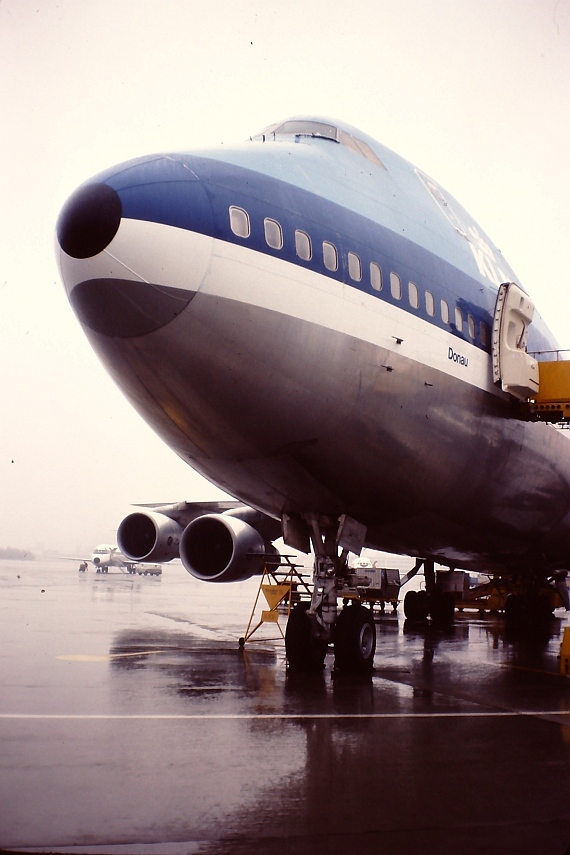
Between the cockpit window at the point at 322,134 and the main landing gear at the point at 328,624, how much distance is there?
4.55 m

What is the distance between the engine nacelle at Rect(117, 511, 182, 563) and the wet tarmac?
12.5ft

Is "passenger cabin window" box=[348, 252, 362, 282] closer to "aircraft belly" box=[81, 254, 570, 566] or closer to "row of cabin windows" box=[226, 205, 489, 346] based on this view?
"row of cabin windows" box=[226, 205, 489, 346]


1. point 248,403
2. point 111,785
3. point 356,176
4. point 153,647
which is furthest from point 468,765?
point 153,647

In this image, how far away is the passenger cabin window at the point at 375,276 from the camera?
807 centimetres

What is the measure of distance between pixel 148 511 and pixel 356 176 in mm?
8423

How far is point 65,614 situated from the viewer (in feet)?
60.6

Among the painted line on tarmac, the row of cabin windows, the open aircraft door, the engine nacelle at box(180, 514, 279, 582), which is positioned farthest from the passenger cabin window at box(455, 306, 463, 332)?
the engine nacelle at box(180, 514, 279, 582)

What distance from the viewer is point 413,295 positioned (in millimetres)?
8656

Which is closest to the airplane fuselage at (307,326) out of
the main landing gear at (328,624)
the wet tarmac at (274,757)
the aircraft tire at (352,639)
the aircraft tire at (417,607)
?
the main landing gear at (328,624)

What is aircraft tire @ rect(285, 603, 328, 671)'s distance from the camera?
9.48 meters

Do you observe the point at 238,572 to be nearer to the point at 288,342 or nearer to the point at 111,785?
the point at 288,342

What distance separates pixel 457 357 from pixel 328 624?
348cm

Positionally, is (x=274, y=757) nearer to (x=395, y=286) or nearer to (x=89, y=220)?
(x=89, y=220)

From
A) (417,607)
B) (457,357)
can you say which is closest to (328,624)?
(457,357)
